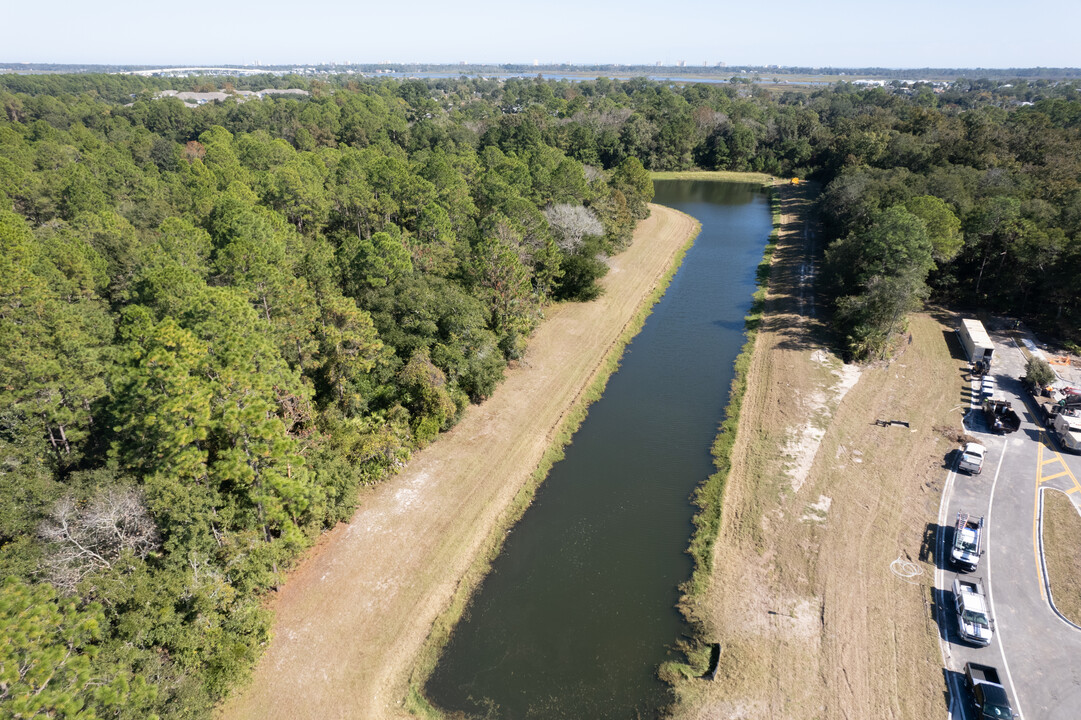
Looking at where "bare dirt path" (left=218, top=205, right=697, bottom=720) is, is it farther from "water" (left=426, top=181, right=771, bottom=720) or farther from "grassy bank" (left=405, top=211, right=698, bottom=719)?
"water" (left=426, top=181, right=771, bottom=720)

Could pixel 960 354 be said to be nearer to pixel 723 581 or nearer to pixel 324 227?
pixel 723 581

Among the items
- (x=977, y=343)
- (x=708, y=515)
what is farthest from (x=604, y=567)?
(x=977, y=343)

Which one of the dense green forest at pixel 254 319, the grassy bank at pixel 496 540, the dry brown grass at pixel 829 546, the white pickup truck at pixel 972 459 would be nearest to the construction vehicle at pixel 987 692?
the dry brown grass at pixel 829 546

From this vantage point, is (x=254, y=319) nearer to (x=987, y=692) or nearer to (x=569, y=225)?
(x=987, y=692)

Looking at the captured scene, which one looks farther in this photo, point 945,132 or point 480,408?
point 945,132

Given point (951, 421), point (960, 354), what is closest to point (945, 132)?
point (960, 354)
